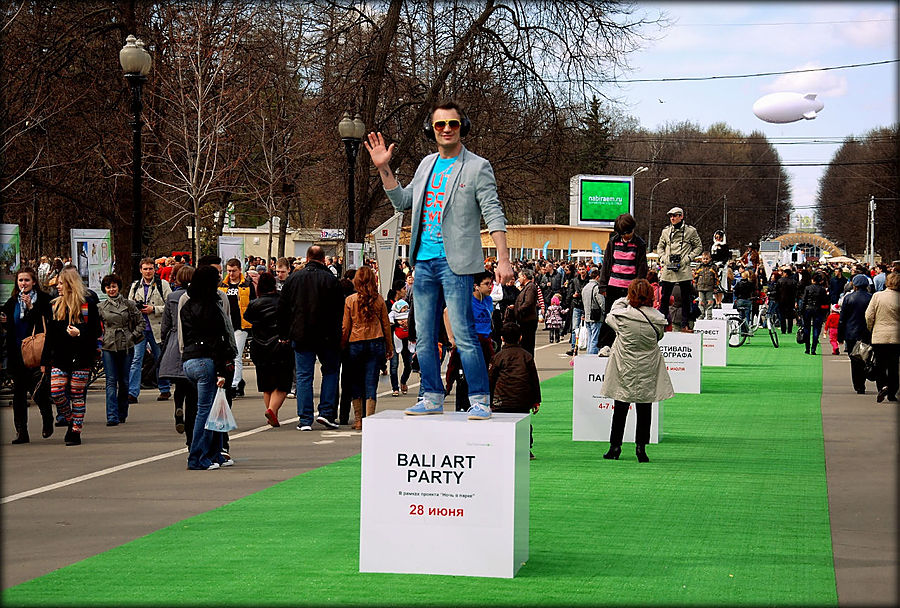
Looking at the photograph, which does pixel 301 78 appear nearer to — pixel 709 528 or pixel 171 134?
pixel 171 134

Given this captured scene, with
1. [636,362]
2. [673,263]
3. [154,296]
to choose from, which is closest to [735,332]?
[673,263]

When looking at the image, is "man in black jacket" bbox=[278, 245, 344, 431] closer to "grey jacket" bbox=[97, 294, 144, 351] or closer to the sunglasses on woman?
"grey jacket" bbox=[97, 294, 144, 351]

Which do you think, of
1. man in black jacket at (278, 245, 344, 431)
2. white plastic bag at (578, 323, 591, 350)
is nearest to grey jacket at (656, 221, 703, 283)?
man in black jacket at (278, 245, 344, 431)

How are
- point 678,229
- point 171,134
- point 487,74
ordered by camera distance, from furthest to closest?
1. point 171,134
2. point 487,74
3. point 678,229

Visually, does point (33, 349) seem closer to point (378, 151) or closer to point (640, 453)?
point (640, 453)

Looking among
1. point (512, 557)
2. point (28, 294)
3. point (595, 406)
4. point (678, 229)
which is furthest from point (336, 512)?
point (678, 229)

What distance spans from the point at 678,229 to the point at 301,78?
18484mm

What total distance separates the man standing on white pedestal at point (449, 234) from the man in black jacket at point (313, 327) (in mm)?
7468

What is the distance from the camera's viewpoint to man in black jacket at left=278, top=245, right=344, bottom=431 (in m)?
14.4

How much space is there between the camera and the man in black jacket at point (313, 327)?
14.4m

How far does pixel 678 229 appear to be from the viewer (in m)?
17.1

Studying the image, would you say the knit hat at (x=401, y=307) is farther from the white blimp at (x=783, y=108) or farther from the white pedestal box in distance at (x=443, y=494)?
the white blimp at (x=783, y=108)

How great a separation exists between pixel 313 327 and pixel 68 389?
3.07 meters

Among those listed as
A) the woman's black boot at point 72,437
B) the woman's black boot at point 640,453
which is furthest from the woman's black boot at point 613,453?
the woman's black boot at point 72,437
